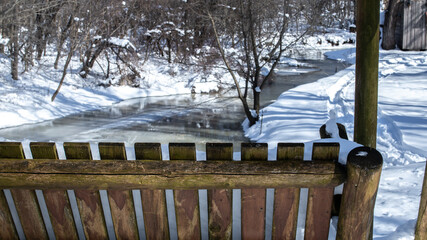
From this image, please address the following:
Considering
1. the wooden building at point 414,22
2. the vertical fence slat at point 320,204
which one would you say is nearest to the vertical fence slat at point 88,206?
the vertical fence slat at point 320,204

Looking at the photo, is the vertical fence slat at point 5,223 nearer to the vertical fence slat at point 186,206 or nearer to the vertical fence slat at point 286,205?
the vertical fence slat at point 186,206

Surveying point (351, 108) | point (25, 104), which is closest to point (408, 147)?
point (351, 108)

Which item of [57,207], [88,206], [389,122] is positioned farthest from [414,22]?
[57,207]

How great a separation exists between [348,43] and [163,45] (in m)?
20.9

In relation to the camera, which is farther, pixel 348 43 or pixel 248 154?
pixel 348 43

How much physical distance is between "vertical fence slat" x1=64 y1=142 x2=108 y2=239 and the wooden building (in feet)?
75.6

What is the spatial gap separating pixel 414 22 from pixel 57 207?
23.4 meters

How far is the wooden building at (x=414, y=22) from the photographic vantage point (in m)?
21.0

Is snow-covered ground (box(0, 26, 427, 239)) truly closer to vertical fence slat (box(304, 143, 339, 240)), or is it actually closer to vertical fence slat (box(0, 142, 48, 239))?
vertical fence slat (box(304, 143, 339, 240))

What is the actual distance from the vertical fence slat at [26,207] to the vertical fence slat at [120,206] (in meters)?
0.58

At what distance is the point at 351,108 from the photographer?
10.8 m

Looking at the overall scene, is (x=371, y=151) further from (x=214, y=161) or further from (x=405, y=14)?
(x=405, y=14)

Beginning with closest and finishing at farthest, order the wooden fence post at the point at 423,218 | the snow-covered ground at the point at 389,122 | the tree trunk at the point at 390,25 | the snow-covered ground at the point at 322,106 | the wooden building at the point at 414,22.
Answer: the wooden fence post at the point at 423,218 → the snow-covered ground at the point at 389,122 → the snow-covered ground at the point at 322,106 → the wooden building at the point at 414,22 → the tree trunk at the point at 390,25

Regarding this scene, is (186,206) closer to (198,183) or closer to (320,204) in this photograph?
(198,183)
